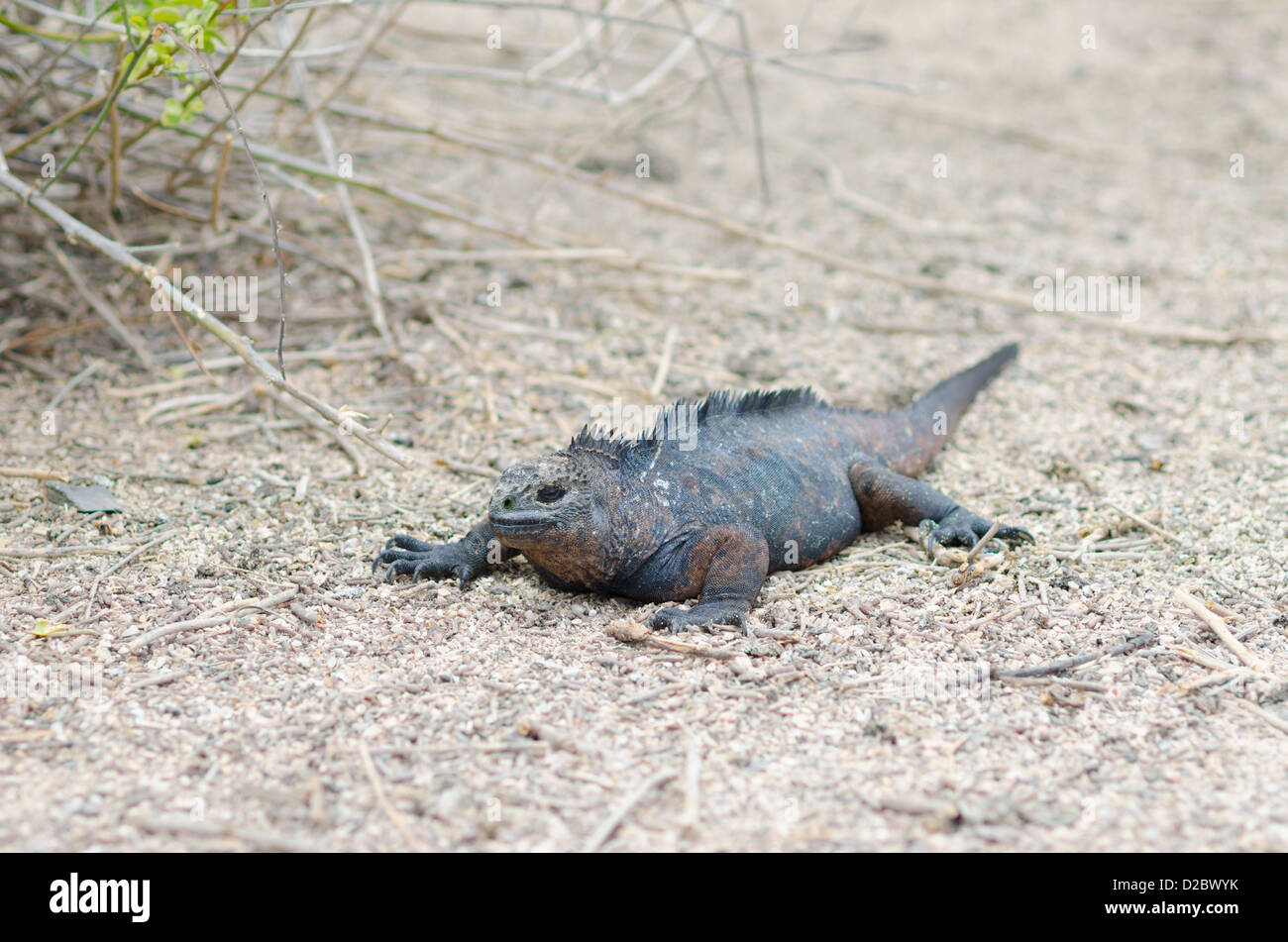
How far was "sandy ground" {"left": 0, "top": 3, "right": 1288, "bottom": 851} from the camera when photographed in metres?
2.97

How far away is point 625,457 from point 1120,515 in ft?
7.48

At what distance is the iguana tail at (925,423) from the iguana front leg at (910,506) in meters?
0.28

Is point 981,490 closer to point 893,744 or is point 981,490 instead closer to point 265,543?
point 893,744

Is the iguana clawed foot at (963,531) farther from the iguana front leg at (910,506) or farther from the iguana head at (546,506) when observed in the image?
the iguana head at (546,506)

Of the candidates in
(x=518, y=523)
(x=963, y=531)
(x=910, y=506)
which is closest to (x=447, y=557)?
(x=518, y=523)

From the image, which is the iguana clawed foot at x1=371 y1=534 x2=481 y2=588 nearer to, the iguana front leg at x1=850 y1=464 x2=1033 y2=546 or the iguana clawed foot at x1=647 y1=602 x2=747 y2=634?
the iguana clawed foot at x1=647 y1=602 x2=747 y2=634

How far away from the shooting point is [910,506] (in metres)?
4.77

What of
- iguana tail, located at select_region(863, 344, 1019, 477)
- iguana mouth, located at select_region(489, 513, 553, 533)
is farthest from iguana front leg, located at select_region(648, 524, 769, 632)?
iguana tail, located at select_region(863, 344, 1019, 477)

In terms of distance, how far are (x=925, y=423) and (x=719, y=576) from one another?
1870 millimetres

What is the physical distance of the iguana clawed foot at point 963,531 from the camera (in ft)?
15.1

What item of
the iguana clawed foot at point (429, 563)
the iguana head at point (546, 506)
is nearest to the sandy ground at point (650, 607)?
the iguana clawed foot at point (429, 563)

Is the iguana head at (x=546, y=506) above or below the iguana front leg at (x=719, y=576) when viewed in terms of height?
above

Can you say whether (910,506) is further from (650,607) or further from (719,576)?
(650,607)
